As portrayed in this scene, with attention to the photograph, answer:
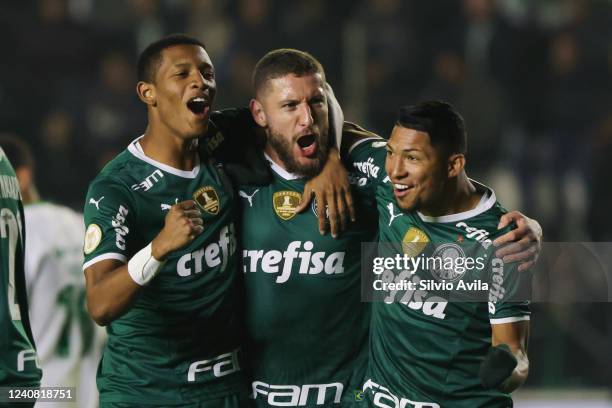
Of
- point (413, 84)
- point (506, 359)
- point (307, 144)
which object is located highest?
point (413, 84)

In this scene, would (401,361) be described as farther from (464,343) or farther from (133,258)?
(133,258)

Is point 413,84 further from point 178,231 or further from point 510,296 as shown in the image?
point 178,231

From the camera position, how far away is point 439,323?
15.0 ft

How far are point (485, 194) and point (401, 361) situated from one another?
34.2 inches

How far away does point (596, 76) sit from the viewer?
32.2 ft

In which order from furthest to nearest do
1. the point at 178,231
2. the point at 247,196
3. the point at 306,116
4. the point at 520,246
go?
1. the point at 247,196
2. the point at 306,116
3. the point at 520,246
4. the point at 178,231

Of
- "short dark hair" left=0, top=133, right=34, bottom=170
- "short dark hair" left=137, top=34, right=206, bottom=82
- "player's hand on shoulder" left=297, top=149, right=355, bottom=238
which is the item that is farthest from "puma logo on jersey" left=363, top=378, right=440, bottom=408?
"short dark hair" left=0, top=133, right=34, bottom=170

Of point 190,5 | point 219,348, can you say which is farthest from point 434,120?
point 190,5

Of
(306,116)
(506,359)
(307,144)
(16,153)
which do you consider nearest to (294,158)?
(307,144)

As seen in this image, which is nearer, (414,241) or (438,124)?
(438,124)

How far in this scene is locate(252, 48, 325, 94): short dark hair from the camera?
15.8ft

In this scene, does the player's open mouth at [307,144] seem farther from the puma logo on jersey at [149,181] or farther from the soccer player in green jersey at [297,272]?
the puma logo on jersey at [149,181]

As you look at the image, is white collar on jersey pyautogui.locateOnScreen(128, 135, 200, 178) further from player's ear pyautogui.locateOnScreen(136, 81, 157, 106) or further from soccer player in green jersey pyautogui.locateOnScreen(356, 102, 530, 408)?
soccer player in green jersey pyautogui.locateOnScreen(356, 102, 530, 408)

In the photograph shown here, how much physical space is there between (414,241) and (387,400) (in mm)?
751
